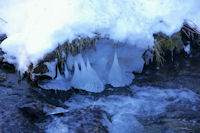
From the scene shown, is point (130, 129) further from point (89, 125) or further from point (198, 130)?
point (198, 130)

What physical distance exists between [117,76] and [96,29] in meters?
0.80

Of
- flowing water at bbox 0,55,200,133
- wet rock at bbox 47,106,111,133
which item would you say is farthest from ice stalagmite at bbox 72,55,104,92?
wet rock at bbox 47,106,111,133

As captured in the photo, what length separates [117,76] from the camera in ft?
13.0

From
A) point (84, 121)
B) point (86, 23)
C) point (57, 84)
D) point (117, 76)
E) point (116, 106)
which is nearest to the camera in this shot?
point (84, 121)

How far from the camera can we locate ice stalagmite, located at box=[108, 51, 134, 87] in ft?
12.9

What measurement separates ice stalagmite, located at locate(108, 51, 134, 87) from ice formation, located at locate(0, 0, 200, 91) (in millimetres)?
16

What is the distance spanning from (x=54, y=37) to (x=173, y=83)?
6.64 ft

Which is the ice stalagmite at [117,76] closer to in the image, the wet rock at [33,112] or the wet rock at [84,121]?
the wet rock at [84,121]

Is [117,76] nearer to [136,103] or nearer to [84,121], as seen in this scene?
[136,103]

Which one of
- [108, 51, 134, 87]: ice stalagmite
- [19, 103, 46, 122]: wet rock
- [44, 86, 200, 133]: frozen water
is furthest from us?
[108, 51, 134, 87]: ice stalagmite

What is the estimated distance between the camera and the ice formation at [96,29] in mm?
3742

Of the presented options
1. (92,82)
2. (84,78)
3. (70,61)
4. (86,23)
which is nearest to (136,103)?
(92,82)

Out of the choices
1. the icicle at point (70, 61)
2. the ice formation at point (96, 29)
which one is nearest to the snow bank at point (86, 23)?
the ice formation at point (96, 29)

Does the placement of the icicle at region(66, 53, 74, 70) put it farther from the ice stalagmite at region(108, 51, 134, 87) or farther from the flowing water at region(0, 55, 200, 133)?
the ice stalagmite at region(108, 51, 134, 87)
